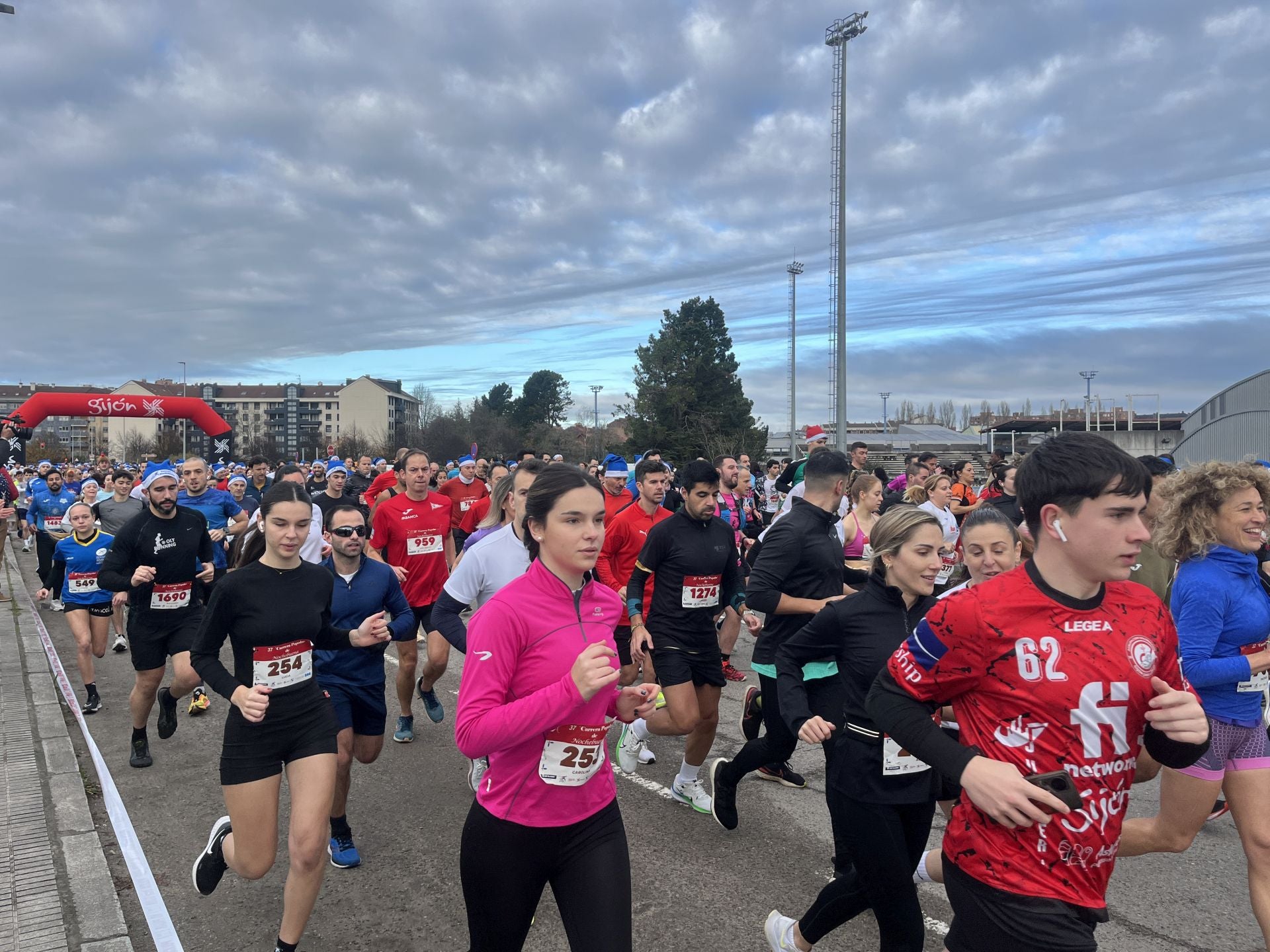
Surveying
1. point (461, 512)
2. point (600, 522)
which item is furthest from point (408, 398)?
point (600, 522)

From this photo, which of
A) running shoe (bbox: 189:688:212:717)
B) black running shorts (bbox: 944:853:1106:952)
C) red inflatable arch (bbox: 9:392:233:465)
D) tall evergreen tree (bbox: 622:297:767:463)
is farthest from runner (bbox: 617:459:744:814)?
tall evergreen tree (bbox: 622:297:767:463)

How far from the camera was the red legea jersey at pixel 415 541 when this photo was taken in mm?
7293

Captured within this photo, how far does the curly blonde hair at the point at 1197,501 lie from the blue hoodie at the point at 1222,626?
8cm

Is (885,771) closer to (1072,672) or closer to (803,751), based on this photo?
(1072,672)

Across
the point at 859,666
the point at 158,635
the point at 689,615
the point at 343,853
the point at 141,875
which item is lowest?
the point at 343,853

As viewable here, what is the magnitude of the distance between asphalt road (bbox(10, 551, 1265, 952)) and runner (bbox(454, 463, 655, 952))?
1395 millimetres

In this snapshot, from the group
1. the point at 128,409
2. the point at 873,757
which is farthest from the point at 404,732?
the point at 128,409

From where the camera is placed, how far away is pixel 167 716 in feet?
20.7

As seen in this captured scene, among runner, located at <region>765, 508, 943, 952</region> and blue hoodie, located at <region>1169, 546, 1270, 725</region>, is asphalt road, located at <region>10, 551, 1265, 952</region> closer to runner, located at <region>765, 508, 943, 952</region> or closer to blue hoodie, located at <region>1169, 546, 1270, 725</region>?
runner, located at <region>765, 508, 943, 952</region>

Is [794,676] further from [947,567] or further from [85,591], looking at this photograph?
[85,591]

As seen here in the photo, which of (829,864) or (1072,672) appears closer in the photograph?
(1072,672)

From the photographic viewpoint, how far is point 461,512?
416 inches

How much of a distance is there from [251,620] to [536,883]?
199cm

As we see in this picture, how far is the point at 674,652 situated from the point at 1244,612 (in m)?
2.97
